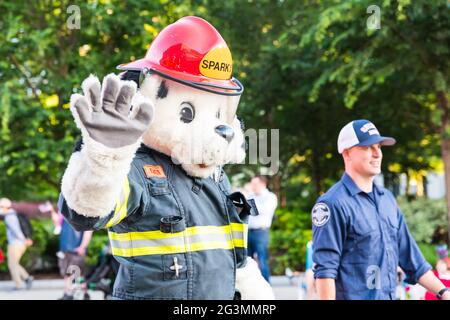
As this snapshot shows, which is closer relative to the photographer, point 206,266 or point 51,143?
point 206,266

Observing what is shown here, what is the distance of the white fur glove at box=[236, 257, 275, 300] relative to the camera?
3645mm

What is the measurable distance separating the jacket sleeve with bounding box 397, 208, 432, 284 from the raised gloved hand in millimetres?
2643

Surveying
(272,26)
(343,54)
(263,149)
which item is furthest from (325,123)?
(263,149)

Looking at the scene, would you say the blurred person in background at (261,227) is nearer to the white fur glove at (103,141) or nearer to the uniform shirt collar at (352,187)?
the uniform shirt collar at (352,187)

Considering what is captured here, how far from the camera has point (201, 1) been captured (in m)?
14.4

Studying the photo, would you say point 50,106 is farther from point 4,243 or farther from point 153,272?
point 153,272

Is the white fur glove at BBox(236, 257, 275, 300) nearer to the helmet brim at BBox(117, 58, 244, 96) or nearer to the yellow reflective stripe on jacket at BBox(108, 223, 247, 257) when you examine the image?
the yellow reflective stripe on jacket at BBox(108, 223, 247, 257)

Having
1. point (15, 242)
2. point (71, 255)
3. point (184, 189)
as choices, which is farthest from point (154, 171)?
point (15, 242)

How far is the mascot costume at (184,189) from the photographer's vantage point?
3215 millimetres

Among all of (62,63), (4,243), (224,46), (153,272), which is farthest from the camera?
(4,243)

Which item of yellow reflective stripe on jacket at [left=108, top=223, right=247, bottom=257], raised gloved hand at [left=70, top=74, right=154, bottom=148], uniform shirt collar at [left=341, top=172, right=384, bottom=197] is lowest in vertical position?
yellow reflective stripe on jacket at [left=108, top=223, right=247, bottom=257]

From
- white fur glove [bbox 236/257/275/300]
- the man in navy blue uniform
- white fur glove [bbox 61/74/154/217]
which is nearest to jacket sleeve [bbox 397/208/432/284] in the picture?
the man in navy blue uniform

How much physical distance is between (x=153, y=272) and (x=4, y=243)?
41.7ft

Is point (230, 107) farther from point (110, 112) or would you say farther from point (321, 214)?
point (321, 214)
